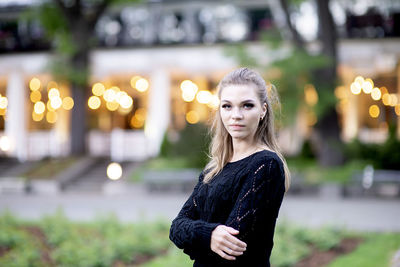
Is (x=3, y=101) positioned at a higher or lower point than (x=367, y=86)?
lower

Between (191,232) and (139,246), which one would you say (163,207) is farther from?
(191,232)

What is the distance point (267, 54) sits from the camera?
58.5 ft

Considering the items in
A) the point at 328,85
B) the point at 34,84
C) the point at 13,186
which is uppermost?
the point at 34,84

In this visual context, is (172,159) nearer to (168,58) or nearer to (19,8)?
(168,58)

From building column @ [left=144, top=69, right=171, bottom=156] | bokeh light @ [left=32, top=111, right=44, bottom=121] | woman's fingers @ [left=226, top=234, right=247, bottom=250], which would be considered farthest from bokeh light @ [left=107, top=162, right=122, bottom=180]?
woman's fingers @ [left=226, top=234, right=247, bottom=250]

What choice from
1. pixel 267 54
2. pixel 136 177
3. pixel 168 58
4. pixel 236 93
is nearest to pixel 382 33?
pixel 267 54

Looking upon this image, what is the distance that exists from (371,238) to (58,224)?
5.29 m

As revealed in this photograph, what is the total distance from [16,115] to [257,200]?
1035 inches

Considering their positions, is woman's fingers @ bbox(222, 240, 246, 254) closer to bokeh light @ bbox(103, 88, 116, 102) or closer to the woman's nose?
the woman's nose

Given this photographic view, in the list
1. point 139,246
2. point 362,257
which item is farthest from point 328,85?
point 139,246

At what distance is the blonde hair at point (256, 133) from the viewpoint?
2445 mm

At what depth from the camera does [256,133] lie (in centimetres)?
253

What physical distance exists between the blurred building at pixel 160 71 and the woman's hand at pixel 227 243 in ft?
67.4

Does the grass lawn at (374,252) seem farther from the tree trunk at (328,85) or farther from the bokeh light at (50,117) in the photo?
the bokeh light at (50,117)
